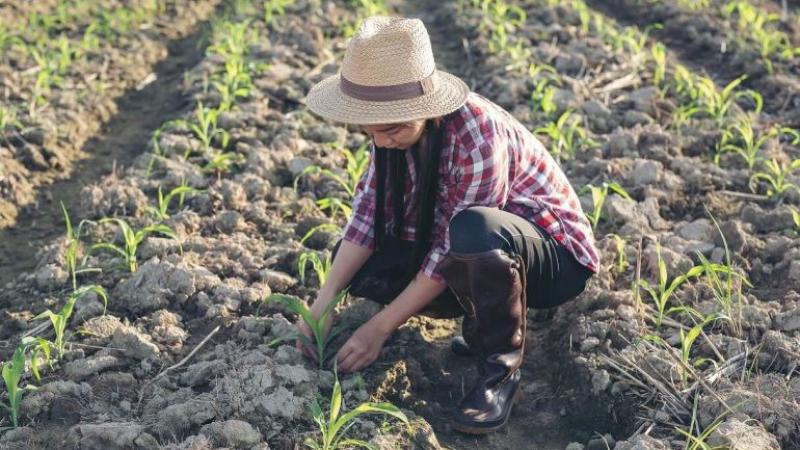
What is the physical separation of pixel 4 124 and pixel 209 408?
8.77ft

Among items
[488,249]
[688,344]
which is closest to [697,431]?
[688,344]

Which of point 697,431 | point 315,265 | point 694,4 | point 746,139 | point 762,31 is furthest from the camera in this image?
point 694,4

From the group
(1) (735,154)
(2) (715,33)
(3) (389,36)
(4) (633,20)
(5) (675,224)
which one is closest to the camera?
(3) (389,36)

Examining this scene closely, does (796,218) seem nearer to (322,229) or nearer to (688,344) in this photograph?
(688,344)

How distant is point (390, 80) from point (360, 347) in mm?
835

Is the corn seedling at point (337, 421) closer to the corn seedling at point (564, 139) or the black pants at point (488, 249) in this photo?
the black pants at point (488, 249)

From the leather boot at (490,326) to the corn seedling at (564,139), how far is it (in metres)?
1.68

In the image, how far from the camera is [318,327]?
2832 millimetres

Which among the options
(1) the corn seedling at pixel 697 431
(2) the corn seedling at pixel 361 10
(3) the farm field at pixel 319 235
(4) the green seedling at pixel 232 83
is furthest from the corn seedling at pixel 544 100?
(1) the corn seedling at pixel 697 431

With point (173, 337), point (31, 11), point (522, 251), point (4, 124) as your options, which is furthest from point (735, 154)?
point (31, 11)

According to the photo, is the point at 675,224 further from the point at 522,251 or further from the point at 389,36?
the point at 389,36

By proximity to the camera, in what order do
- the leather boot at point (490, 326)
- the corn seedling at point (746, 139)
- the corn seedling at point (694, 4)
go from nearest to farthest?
the leather boot at point (490, 326) → the corn seedling at point (746, 139) → the corn seedling at point (694, 4)

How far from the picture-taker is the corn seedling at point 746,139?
13.5 feet

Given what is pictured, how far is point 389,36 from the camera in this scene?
2.50 m
